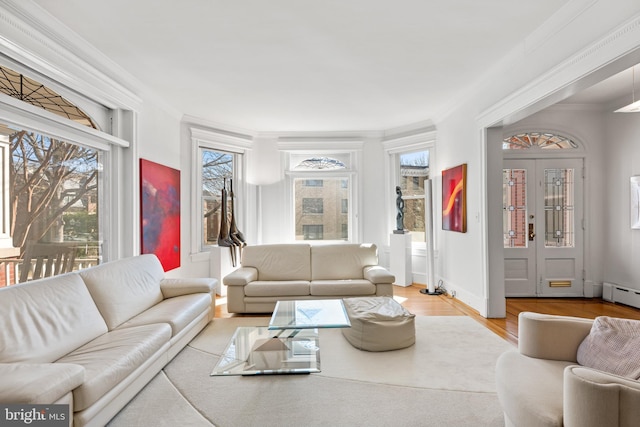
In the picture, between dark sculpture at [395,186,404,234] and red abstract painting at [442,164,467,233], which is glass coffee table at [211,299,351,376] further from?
dark sculpture at [395,186,404,234]

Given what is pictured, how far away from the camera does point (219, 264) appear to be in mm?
4980

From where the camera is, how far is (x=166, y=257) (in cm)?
444

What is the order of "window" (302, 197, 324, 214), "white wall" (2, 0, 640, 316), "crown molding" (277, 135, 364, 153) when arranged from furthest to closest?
"window" (302, 197, 324, 214) → "crown molding" (277, 135, 364, 153) → "white wall" (2, 0, 640, 316)

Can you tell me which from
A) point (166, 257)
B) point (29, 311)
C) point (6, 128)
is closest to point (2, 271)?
point (29, 311)

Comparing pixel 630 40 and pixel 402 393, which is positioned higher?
pixel 630 40

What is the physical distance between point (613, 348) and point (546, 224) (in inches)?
147

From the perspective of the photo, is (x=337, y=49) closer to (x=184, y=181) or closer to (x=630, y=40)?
(x=630, y=40)

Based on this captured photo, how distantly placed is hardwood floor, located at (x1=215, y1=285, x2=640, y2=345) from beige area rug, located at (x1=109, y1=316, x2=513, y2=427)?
0.73 meters

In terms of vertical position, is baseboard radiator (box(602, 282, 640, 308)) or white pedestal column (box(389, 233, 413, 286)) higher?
white pedestal column (box(389, 233, 413, 286))

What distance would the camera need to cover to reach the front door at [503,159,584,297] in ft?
15.6

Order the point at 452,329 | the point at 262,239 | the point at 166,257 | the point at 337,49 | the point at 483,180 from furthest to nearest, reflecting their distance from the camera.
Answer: the point at 262,239 → the point at 166,257 → the point at 483,180 → the point at 452,329 → the point at 337,49

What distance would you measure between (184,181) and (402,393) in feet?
13.9

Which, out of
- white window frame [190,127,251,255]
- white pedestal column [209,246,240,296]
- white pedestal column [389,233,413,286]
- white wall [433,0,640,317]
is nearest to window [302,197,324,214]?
white window frame [190,127,251,255]

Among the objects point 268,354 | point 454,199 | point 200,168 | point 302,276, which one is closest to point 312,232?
point 302,276
